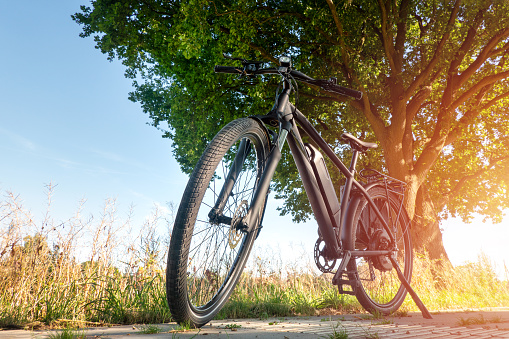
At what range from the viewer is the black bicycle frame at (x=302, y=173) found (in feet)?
7.86

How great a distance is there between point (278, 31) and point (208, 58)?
2711mm

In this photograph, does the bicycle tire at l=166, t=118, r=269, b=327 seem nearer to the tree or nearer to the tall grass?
the tall grass

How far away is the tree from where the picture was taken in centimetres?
915

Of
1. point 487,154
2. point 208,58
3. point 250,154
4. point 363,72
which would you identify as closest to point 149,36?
point 208,58

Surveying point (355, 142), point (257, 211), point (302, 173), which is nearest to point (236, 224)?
point (257, 211)

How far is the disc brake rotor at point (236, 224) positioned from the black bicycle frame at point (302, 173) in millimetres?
68

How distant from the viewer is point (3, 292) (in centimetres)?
379

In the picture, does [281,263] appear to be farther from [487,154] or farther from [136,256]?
[487,154]

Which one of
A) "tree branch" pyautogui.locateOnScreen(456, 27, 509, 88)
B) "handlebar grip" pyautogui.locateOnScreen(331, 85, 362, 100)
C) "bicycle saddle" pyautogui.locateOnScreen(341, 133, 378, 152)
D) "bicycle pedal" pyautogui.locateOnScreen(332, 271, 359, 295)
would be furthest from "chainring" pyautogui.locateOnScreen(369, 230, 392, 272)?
"tree branch" pyautogui.locateOnScreen(456, 27, 509, 88)

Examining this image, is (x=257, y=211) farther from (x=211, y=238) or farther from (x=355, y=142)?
(x=355, y=142)

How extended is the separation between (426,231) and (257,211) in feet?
31.9

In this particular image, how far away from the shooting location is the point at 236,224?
2.28m

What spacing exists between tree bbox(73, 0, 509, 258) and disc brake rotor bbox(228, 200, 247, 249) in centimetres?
726

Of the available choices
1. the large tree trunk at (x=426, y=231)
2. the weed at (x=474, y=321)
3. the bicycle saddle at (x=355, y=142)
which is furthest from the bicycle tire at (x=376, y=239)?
the large tree trunk at (x=426, y=231)
